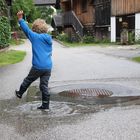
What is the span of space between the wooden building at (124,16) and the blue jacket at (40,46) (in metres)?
24.5

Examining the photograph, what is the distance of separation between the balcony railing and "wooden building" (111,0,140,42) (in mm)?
7114

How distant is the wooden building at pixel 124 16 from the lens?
33.7m

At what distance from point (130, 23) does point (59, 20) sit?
109 ft

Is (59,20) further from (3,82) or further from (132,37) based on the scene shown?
(3,82)

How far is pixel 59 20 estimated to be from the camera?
224 ft

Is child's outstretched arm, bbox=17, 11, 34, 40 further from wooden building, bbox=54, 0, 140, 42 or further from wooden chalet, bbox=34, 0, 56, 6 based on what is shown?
wooden chalet, bbox=34, 0, 56, 6

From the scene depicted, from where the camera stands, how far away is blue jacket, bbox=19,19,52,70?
29.0 feet

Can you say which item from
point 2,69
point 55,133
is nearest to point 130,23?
point 2,69

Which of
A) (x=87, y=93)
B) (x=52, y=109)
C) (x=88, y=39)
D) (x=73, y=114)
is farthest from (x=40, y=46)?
(x=88, y=39)

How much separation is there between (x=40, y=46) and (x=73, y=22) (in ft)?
131

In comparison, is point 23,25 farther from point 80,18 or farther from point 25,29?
point 80,18

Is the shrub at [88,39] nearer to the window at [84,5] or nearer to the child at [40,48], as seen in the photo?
the window at [84,5]

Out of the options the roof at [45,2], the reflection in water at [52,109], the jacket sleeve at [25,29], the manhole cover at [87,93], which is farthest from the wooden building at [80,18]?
the jacket sleeve at [25,29]

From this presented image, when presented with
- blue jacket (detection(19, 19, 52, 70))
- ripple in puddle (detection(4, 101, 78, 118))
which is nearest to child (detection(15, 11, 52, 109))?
blue jacket (detection(19, 19, 52, 70))
